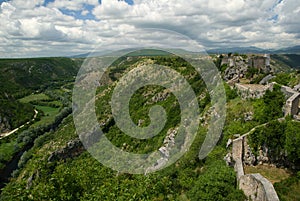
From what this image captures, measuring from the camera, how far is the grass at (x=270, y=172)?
48.2 ft

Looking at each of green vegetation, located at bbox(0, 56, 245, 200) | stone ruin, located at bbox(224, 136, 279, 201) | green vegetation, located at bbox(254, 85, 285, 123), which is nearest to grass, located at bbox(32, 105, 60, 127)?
green vegetation, located at bbox(0, 56, 245, 200)

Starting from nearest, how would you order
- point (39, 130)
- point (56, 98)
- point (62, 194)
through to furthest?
point (62, 194) → point (39, 130) → point (56, 98)

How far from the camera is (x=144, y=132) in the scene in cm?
4984

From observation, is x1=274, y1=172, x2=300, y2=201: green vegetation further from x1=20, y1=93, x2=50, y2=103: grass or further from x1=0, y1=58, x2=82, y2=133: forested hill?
x1=20, y1=93, x2=50, y2=103: grass

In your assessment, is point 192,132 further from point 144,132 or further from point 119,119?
point 119,119

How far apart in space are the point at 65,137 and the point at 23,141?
22.6 meters

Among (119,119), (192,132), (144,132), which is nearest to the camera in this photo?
(192,132)

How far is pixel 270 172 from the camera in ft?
51.1

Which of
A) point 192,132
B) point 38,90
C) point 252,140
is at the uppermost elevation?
point 252,140

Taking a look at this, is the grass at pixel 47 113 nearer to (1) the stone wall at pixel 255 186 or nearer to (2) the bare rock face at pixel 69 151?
(2) the bare rock face at pixel 69 151

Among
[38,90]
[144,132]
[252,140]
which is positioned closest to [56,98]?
[38,90]

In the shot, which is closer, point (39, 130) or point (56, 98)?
point (39, 130)

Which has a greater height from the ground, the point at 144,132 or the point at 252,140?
the point at 252,140

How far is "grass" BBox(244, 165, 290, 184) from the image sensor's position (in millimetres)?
14701
